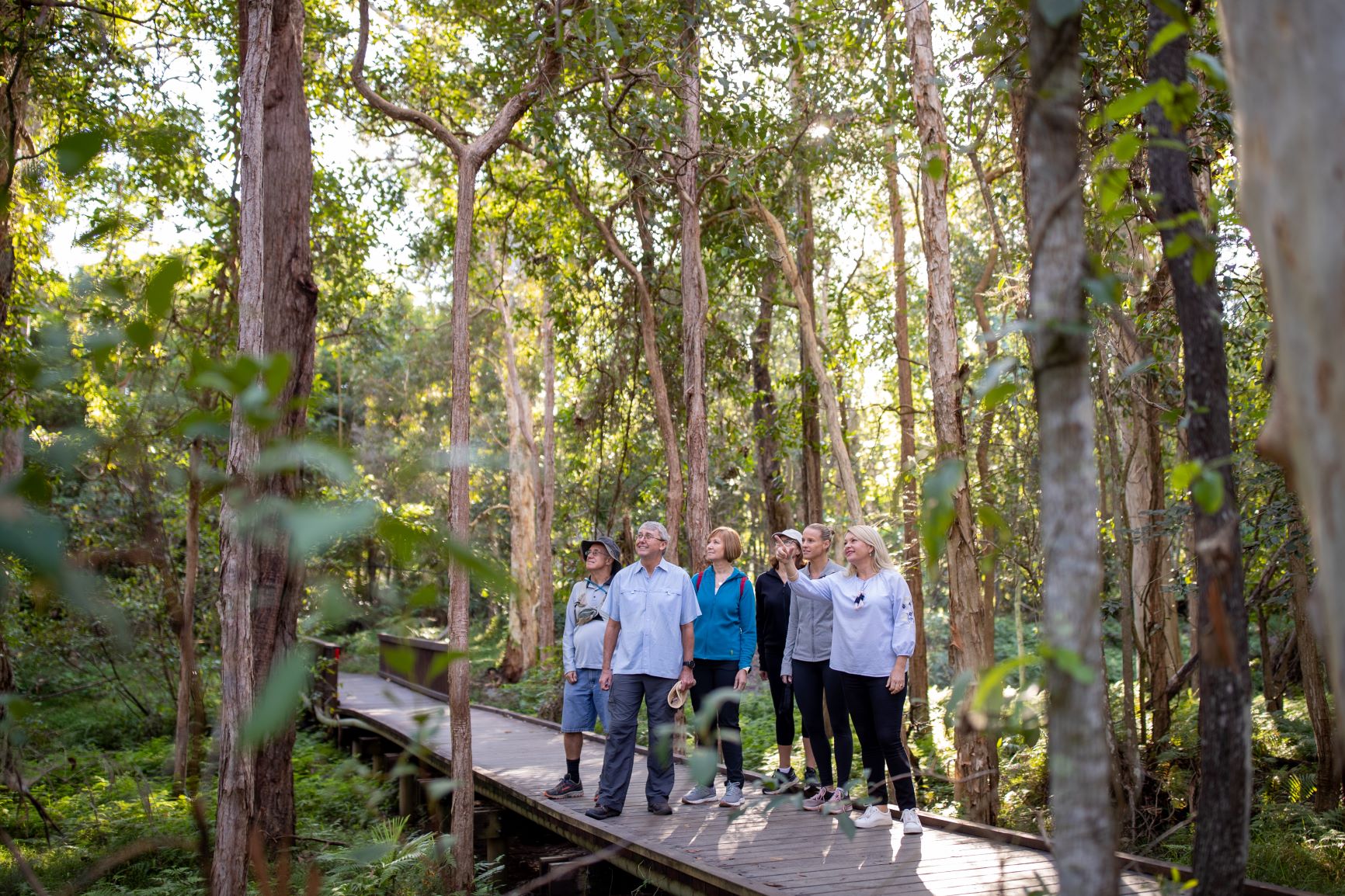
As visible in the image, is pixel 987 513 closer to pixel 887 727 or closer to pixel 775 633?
pixel 887 727

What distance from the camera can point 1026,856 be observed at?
5.79 m

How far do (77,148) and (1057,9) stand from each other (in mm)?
1597

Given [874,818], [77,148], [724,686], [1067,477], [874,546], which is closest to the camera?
[77,148]

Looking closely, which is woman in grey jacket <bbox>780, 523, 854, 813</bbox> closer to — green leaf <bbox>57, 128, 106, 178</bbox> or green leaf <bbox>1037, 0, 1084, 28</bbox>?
green leaf <bbox>1037, 0, 1084, 28</bbox>

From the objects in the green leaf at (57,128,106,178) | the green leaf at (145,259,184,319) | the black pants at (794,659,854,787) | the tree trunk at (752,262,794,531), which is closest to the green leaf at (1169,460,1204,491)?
the green leaf at (145,259,184,319)

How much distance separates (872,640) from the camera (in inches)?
252

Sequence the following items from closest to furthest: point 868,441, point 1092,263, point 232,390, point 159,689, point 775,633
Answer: point 232,390, point 1092,263, point 775,633, point 159,689, point 868,441

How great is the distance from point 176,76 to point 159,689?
8732 millimetres

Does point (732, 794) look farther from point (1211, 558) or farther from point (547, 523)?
point (547, 523)

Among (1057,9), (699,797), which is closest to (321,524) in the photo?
(1057,9)

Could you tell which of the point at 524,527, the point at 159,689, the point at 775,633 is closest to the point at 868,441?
the point at 524,527

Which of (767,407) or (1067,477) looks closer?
(1067,477)

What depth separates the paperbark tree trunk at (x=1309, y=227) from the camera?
1.24 m

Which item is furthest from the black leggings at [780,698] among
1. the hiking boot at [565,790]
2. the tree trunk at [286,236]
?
the tree trunk at [286,236]
